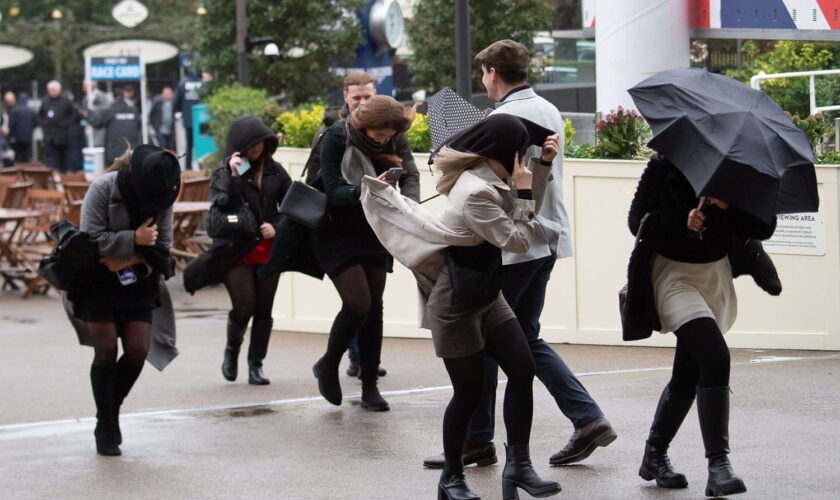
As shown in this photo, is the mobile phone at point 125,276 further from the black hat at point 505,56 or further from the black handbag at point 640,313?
the black handbag at point 640,313

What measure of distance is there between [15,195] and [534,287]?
34.5ft

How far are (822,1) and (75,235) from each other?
6728mm

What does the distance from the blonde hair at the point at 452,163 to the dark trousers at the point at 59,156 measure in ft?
84.5

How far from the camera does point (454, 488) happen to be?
5.49 metres

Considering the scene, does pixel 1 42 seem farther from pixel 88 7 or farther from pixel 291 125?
pixel 291 125

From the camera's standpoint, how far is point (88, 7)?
48.2 meters

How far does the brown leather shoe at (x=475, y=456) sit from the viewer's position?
243 inches

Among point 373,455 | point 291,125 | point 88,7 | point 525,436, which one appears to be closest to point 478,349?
point 525,436

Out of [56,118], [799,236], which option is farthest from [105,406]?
[56,118]

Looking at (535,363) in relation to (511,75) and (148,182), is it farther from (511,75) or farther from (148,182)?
(148,182)

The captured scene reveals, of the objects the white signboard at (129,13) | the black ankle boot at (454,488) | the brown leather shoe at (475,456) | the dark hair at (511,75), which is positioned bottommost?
the brown leather shoe at (475,456)

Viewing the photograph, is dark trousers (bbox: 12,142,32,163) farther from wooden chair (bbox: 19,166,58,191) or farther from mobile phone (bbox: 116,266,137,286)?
mobile phone (bbox: 116,266,137,286)

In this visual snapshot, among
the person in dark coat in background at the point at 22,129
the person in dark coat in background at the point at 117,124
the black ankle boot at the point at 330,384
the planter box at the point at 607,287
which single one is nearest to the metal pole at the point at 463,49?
the planter box at the point at 607,287

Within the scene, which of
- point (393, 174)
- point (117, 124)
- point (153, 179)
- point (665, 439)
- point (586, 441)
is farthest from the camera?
point (117, 124)
